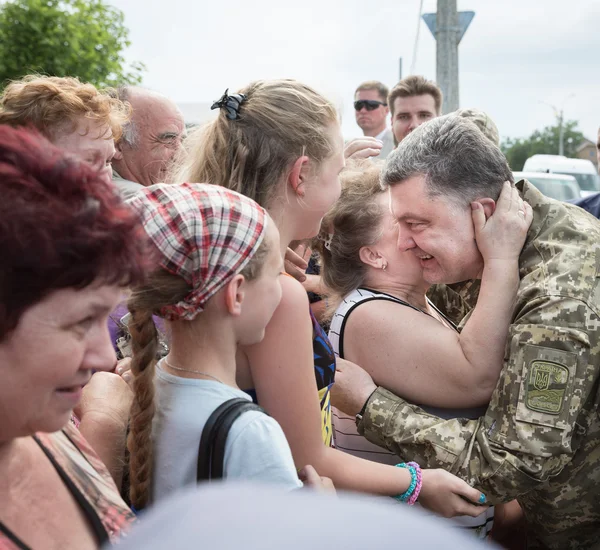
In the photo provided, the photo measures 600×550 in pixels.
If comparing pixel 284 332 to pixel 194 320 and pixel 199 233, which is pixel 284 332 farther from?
pixel 199 233

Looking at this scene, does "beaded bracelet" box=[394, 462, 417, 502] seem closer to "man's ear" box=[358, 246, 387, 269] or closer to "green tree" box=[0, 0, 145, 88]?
→ "man's ear" box=[358, 246, 387, 269]

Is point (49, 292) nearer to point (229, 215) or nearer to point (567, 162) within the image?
point (229, 215)

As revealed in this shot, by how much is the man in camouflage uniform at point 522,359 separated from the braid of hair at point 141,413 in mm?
949

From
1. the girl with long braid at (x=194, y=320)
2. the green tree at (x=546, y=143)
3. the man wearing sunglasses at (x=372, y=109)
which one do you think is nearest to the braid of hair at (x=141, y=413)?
the girl with long braid at (x=194, y=320)

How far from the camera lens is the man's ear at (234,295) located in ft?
5.23

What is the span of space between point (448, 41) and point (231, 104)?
5.50 m

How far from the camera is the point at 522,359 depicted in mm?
2170

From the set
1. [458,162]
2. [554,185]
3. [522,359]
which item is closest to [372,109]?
[458,162]

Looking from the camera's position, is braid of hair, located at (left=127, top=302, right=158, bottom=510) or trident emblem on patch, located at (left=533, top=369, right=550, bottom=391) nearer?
braid of hair, located at (left=127, top=302, right=158, bottom=510)

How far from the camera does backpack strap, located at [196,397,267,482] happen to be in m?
1.48

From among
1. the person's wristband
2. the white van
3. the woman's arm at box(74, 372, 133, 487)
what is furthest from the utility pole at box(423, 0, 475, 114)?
the white van

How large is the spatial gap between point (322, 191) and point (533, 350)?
2.58ft

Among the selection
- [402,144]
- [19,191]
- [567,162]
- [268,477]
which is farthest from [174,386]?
[567,162]

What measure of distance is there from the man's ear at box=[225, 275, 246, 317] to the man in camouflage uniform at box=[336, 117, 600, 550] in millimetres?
919
